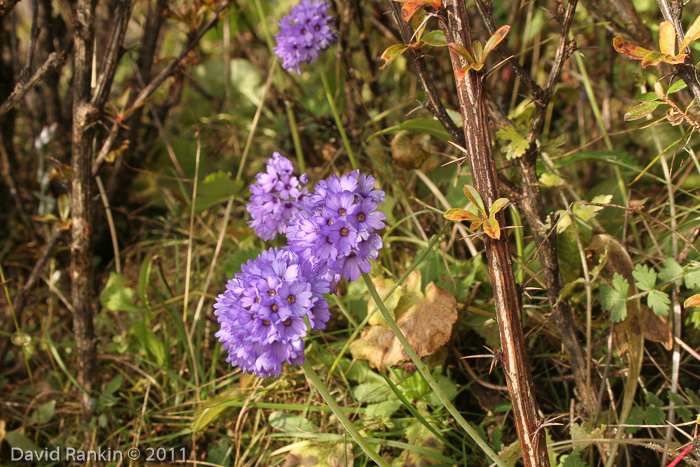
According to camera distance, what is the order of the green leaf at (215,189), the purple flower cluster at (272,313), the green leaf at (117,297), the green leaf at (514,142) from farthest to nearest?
the green leaf at (215,189) → the green leaf at (117,297) → the green leaf at (514,142) → the purple flower cluster at (272,313)

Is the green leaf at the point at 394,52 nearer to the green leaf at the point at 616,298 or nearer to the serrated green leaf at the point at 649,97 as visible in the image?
the serrated green leaf at the point at 649,97

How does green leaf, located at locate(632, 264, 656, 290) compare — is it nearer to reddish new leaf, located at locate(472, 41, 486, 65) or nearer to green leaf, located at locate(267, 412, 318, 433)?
reddish new leaf, located at locate(472, 41, 486, 65)

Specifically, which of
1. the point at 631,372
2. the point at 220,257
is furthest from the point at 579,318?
the point at 220,257

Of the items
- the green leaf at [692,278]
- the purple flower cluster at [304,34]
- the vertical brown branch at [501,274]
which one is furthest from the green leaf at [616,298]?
the purple flower cluster at [304,34]

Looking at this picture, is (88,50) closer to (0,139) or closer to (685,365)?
(0,139)

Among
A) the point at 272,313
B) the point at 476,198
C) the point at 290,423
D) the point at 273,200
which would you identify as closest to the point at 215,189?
the point at 273,200

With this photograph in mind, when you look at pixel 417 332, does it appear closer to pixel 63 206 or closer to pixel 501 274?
pixel 501 274

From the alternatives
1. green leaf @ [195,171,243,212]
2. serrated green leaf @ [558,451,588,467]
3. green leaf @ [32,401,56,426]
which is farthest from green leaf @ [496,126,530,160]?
green leaf @ [32,401,56,426]
